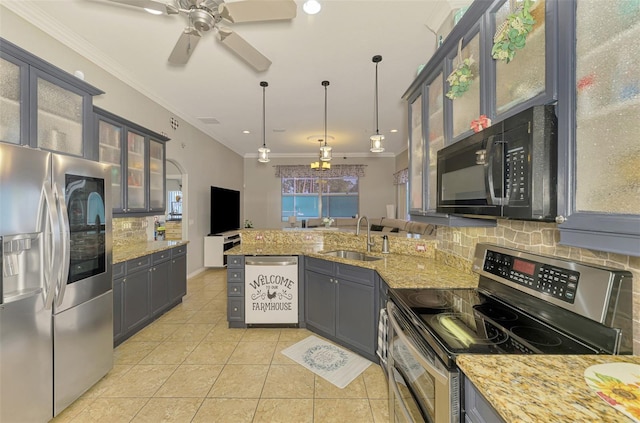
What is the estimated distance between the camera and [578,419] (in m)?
0.59

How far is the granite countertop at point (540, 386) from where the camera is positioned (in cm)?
61

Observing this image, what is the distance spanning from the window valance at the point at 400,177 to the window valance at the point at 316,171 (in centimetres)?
99

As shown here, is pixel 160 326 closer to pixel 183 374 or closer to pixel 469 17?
pixel 183 374

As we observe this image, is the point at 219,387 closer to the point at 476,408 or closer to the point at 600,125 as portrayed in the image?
the point at 476,408

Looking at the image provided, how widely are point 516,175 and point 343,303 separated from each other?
192cm

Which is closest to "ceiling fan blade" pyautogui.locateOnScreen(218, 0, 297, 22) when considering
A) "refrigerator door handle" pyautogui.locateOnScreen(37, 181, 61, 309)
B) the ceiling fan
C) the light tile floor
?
the ceiling fan

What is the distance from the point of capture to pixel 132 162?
3217mm

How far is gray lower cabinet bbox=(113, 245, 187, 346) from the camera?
259 centimetres

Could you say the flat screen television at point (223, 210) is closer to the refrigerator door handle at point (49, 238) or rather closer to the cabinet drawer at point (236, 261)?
the cabinet drawer at point (236, 261)

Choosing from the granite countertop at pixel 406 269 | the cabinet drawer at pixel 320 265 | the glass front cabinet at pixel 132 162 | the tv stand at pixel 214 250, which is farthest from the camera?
the tv stand at pixel 214 250

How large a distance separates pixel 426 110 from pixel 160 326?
3.56 m

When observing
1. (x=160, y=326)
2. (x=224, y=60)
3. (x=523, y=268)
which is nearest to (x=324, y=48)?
(x=224, y=60)

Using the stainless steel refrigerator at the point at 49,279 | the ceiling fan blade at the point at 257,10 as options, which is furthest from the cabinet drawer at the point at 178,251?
the ceiling fan blade at the point at 257,10

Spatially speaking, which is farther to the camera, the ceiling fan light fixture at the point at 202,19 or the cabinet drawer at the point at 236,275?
the cabinet drawer at the point at 236,275
